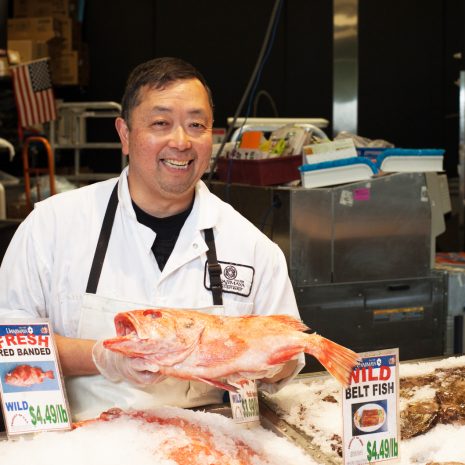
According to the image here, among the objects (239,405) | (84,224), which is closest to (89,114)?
(84,224)

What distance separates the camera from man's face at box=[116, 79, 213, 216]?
71.0 inches

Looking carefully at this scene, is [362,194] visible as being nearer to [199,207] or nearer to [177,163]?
[199,207]

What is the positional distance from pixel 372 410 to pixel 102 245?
853mm

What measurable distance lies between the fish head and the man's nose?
0.54 meters

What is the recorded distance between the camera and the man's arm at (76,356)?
5.57 ft

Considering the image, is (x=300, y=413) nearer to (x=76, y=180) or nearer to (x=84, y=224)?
(x=84, y=224)

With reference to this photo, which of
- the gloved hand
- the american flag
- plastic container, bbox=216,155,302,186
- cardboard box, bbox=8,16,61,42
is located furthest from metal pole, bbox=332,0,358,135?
the gloved hand

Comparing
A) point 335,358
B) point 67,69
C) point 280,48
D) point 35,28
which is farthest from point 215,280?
point 280,48

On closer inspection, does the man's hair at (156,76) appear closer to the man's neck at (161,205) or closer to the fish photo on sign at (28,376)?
the man's neck at (161,205)

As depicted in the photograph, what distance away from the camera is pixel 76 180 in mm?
7887

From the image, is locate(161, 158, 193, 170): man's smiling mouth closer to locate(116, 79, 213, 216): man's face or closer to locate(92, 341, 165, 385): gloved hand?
locate(116, 79, 213, 216): man's face

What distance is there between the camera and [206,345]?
53.9 inches

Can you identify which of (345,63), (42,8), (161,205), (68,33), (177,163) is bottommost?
(161,205)

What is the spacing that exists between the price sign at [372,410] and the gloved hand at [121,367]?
0.37 m
